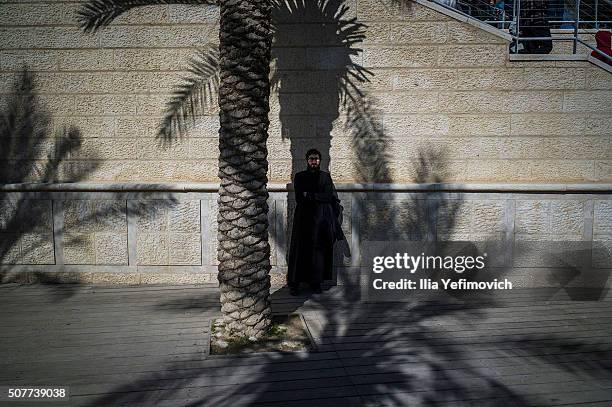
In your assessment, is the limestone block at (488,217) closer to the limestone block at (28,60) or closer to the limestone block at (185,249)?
the limestone block at (185,249)

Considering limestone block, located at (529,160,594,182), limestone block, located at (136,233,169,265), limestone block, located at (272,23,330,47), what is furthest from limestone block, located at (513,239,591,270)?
limestone block, located at (136,233,169,265)

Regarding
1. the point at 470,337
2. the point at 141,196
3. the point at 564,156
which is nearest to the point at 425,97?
the point at 564,156

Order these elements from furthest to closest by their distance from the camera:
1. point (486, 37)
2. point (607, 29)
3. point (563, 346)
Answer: point (607, 29) < point (486, 37) < point (563, 346)

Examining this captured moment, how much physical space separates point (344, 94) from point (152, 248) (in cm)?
Result: 336

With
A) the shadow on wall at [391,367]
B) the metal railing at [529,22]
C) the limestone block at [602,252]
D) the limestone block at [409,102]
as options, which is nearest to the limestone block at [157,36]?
the limestone block at [409,102]

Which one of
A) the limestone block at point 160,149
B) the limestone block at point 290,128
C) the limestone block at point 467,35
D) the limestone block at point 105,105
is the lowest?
the limestone block at point 160,149

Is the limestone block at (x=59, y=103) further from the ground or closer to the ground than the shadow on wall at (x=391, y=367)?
further from the ground

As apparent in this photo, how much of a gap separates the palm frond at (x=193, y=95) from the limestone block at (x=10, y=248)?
8.01ft

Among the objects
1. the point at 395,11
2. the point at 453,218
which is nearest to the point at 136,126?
the point at 395,11

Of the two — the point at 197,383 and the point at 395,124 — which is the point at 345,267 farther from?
the point at 197,383

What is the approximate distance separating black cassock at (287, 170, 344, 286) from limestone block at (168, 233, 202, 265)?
4.38 feet

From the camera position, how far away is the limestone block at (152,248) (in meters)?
7.96

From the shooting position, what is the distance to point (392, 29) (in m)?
7.77

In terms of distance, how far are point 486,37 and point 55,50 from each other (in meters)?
5.80
